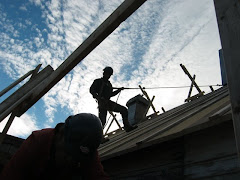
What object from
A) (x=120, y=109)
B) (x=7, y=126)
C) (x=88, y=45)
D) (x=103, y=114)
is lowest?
(x=7, y=126)

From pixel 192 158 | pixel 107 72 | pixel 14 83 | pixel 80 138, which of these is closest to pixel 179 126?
pixel 192 158

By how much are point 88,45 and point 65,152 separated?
1.40m

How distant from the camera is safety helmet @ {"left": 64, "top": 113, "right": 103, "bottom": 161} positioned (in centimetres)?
223

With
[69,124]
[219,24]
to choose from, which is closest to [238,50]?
[219,24]

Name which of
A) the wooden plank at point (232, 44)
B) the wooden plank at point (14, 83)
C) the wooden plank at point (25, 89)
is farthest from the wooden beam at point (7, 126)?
the wooden plank at point (232, 44)

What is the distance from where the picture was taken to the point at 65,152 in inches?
90.4

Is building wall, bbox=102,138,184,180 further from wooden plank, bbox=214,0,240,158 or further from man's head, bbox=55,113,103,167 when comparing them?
wooden plank, bbox=214,0,240,158

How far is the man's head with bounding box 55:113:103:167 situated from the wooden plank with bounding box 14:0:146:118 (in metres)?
1.04

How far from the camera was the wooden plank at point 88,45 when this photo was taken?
2625 millimetres

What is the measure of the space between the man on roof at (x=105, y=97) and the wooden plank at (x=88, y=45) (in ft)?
13.9

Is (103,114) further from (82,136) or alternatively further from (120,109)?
(82,136)

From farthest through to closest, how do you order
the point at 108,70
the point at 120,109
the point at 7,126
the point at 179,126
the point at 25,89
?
the point at 108,70 → the point at 120,109 → the point at 179,126 → the point at 25,89 → the point at 7,126

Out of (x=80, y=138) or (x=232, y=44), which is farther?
(x=80, y=138)

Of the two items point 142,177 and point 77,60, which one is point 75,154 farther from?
point 142,177
